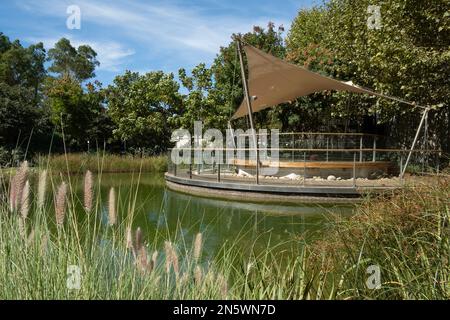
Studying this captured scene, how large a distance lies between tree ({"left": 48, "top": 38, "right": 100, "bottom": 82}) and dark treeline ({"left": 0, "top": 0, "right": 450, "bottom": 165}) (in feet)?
51.3

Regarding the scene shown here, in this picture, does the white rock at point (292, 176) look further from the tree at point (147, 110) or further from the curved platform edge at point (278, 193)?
the tree at point (147, 110)

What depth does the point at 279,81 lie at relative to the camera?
12.3 m

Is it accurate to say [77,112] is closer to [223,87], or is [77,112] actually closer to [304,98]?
[223,87]

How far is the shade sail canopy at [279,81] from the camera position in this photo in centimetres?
1089

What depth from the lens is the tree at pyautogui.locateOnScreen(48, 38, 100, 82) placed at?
143ft

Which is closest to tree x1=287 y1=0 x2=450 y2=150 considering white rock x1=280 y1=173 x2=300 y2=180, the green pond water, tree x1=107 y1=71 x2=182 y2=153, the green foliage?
white rock x1=280 y1=173 x2=300 y2=180

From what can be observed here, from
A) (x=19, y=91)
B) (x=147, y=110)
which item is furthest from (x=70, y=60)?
(x=147, y=110)

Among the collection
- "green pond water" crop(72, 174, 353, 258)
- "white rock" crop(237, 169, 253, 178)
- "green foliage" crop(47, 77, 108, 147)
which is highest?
"green foliage" crop(47, 77, 108, 147)

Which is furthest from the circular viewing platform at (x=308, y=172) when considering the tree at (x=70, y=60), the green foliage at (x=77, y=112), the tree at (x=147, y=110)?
the tree at (x=70, y=60)

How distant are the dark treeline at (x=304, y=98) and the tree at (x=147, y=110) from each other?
5 centimetres

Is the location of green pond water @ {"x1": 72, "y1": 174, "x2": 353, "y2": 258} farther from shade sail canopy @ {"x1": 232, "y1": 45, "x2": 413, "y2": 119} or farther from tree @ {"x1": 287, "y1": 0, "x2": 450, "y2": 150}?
tree @ {"x1": 287, "y1": 0, "x2": 450, "y2": 150}

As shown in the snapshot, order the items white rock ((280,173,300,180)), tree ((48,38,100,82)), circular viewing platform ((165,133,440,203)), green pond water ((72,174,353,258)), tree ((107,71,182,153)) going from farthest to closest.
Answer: tree ((48,38,100,82)) → tree ((107,71,182,153)) → white rock ((280,173,300,180)) → circular viewing platform ((165,133,440,203)) → green pond water ((72,174,353,258))

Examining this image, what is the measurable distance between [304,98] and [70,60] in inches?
1288

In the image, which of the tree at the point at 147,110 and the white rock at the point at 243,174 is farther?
the tree at the point at 147,110
